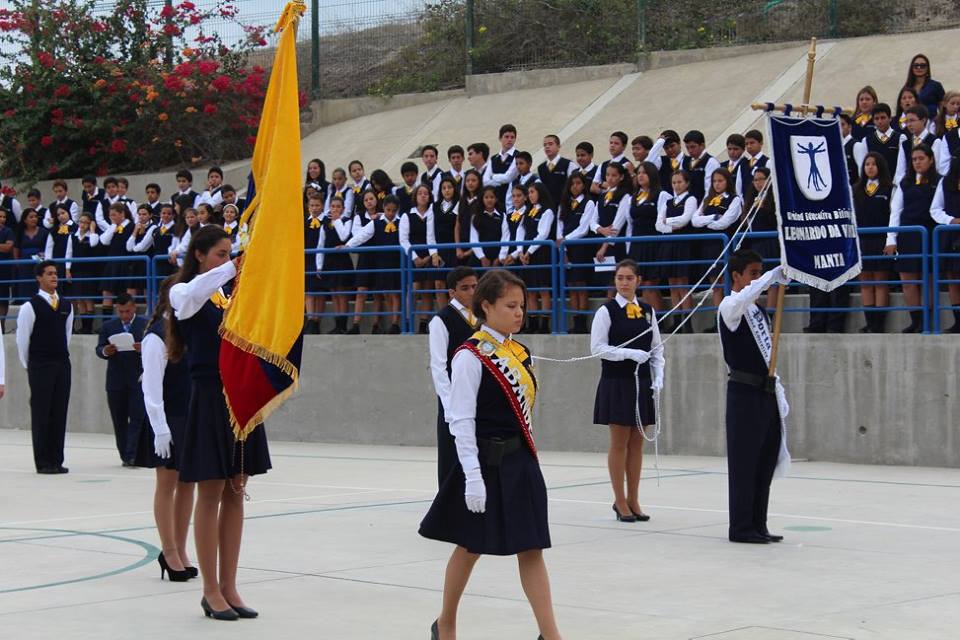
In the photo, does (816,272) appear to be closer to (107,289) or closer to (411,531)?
(411,531)

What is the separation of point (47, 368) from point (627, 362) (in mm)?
6887

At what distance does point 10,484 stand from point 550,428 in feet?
19.1

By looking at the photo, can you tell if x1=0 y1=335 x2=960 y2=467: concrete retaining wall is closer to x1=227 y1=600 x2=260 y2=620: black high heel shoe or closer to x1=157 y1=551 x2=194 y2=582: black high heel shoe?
x1=157 y1=551 x2=194 y2=582: black high heel shoe

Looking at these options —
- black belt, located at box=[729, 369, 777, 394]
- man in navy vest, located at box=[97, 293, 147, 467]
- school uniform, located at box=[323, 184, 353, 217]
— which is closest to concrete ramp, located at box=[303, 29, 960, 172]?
school uniform, located at box=[323, 184, 353, 217]

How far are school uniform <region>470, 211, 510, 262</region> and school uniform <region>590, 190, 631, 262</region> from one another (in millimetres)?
1180

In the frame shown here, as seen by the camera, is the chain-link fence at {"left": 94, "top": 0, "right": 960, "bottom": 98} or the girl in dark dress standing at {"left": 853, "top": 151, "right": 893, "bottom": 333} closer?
the girl in dark dress standing at {"left": 853, "top": 151, "right": 893, "bottom": 333}

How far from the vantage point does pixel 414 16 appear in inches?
1018

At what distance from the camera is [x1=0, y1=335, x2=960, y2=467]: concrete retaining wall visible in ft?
44.0

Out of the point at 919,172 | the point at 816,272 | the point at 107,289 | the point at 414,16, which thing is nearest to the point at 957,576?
the point at 816,272

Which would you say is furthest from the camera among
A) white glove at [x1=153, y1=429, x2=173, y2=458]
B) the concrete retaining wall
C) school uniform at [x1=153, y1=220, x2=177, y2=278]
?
school uniform at [x1=153, y1=220, x2=177, y2=278]

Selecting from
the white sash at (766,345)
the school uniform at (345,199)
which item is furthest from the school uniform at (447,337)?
the school uniform at (345,199)

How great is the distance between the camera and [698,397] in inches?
585

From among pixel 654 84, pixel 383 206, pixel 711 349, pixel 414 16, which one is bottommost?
pixel 711 349

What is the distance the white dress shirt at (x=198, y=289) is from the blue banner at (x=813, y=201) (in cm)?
386
